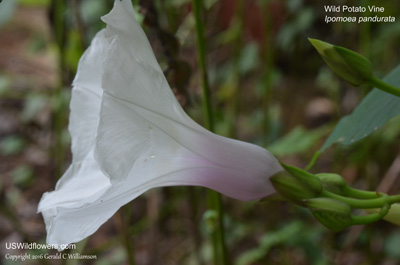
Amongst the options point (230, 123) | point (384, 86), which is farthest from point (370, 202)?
point (230, 123)

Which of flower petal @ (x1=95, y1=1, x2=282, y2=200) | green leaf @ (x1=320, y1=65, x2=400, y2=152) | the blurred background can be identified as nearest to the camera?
flower petal @ (x1=95, y1=1, x2=282, y2=200)

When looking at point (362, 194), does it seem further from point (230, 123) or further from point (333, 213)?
point (230, 123)

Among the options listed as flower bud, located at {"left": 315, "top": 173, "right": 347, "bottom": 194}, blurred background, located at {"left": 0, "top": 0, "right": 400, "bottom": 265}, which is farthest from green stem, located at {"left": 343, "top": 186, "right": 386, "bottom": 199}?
blurred background, located at {"left": 0, "top": 0, "right": 400, "bottom": 265}

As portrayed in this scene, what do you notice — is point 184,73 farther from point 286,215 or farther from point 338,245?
point 286,215

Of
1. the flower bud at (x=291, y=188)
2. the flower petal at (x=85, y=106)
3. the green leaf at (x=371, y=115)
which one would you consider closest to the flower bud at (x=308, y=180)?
the flower bud at (x=291, y=188)

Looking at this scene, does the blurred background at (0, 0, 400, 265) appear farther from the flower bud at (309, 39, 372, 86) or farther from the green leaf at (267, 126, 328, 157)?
the flower bud at (309, 39, 372, 86)

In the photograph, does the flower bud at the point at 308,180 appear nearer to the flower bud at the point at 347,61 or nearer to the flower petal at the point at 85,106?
the flower bud at the point at 347,61
